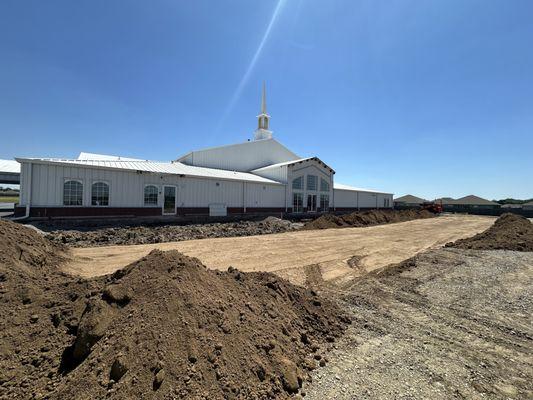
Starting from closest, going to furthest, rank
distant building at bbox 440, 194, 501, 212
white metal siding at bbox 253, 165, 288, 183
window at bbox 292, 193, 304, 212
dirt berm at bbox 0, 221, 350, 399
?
dirt berm at bbox 0, 221, 350, 399 < white metal siding at bbox 253, 165, 288, 183 < window at bbox 292, 193, 304, 212 < distant building at bbox 440, 194, 501, 212

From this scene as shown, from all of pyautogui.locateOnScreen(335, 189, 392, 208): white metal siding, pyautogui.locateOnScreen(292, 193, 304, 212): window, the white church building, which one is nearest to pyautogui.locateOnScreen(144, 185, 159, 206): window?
the white church building

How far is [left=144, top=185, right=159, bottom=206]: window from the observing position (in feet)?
65.5

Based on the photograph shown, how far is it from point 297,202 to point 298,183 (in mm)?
2353

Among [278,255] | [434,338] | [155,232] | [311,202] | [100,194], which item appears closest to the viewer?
[434,338]

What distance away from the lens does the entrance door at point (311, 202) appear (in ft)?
112

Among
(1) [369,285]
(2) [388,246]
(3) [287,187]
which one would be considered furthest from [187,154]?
(1) [369,285]

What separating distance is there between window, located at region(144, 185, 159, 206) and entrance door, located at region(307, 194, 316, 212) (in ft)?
63.7

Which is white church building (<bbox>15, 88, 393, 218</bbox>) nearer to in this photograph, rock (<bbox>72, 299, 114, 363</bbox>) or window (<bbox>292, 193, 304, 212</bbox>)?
window (<bbox>292, 193, 304, 212</bbox>)

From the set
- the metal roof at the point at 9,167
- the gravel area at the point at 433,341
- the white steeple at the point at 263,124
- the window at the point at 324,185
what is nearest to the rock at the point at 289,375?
the gravel area at the point at 433,341

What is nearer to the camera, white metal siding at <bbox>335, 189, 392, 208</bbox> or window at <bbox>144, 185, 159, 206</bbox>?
window at <bbox>144, 185, 159, 206</bbox>

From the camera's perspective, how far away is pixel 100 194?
58.7 ft

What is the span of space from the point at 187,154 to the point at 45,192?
47.8 feet

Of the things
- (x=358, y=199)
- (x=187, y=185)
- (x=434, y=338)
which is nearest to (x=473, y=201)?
(x=358, y=199)

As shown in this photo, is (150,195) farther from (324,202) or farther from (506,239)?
(324,202)
